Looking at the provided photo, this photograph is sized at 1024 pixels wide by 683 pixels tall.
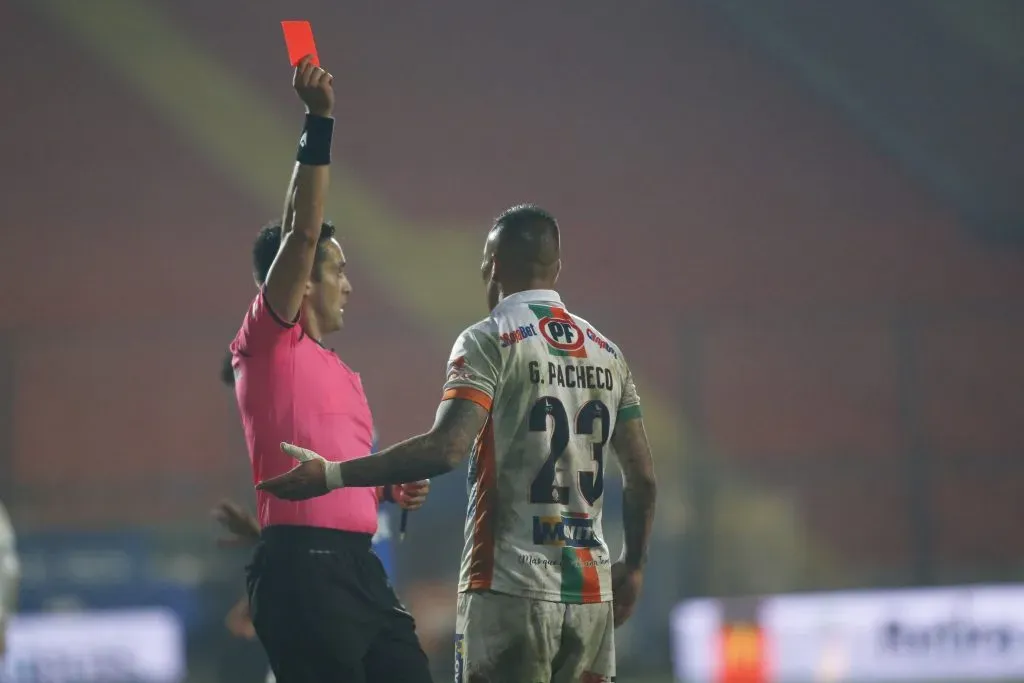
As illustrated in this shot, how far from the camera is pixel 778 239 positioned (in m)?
14.1

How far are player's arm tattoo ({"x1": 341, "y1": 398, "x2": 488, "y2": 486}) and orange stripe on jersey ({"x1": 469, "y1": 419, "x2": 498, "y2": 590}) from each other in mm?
124

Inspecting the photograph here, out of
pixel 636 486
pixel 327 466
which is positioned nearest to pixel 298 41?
pixel 327 466

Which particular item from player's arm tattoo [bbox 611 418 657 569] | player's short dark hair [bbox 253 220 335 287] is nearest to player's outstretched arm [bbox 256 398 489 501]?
player's arm tattoo [bbox 611 418 657 569]

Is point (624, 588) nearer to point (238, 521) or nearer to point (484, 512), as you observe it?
point (484, 512)

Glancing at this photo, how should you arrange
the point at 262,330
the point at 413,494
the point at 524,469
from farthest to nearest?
the point at 413,494
the point at 262,330
the point at 524,469

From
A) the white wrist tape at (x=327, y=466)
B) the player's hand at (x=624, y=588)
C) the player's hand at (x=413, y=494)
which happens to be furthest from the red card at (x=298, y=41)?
the player's hand at (x=624, y=588)

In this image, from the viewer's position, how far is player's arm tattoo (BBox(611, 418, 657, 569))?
11.2ft

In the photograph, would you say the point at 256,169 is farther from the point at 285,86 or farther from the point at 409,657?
the point at 409,657

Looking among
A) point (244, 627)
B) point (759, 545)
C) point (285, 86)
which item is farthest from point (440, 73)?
point (244, 627)

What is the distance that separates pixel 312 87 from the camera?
326cm

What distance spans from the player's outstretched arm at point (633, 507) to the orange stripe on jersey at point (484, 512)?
397 mm

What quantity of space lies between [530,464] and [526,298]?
39 centimetres

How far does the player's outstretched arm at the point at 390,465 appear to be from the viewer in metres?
2.98

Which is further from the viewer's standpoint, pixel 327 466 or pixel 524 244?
pixel 524 244
